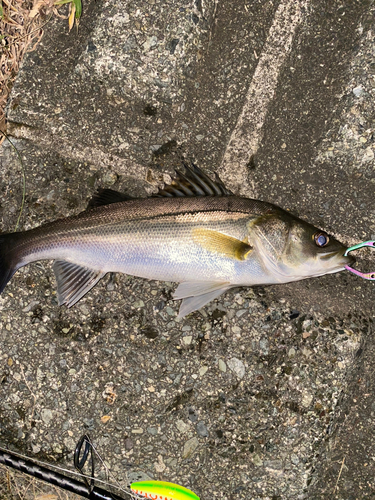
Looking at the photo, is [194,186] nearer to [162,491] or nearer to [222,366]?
[222,366]

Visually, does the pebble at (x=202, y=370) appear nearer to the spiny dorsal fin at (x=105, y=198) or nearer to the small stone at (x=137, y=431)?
the small stone at (x=137, y=431)

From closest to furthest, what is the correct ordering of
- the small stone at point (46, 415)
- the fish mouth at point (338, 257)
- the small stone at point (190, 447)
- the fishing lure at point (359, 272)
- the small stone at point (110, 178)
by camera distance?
the fish mouth at point (338, 257)
the fishing lure at point (359, 272)
the small stone at point (190, 447)
the small stone at point (46, 415)
the small stone at point (110, 178)

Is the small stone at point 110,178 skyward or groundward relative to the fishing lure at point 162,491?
skyward

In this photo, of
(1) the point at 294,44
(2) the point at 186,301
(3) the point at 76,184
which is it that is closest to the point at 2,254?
(3) the point at 76,184

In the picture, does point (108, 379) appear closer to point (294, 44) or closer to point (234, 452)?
point (234, 452)

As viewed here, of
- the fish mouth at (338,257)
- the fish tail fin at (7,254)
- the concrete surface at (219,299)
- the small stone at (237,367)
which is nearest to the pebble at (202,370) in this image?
the concrete surface at (219,299)
